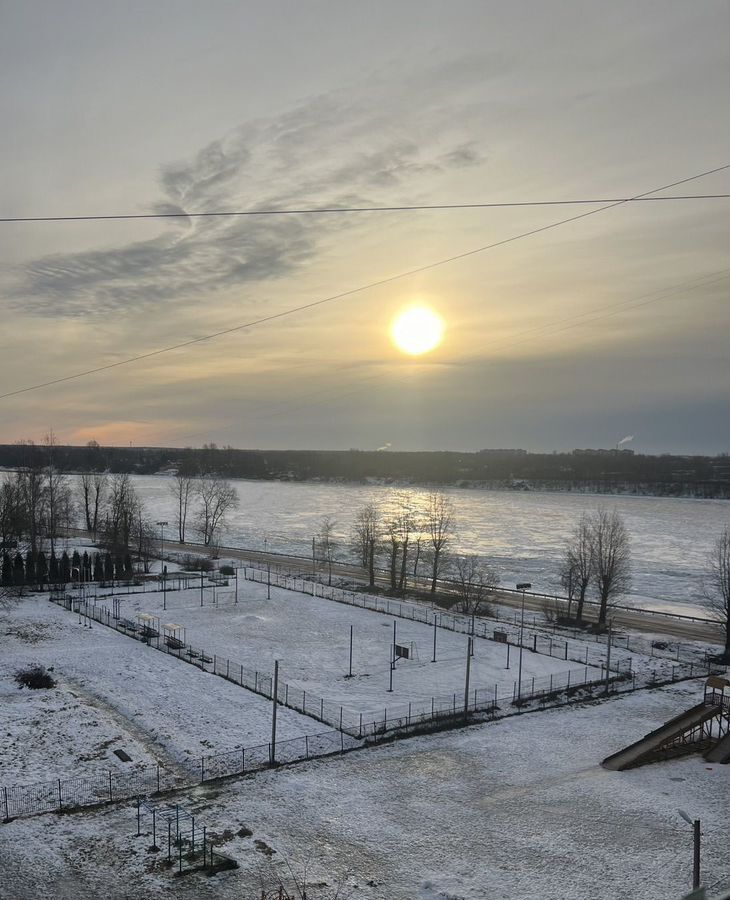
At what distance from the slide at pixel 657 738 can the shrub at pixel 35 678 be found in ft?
71.7

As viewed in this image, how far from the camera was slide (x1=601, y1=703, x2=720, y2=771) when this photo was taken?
2370cm

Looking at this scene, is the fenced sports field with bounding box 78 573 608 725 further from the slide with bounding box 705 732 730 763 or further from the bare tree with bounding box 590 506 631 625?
the bare tree with bounding box 590 506 631 625

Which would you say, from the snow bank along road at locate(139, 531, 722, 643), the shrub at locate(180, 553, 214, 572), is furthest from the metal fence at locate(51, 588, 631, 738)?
the shrub at locate(180, 553, 214, 572)

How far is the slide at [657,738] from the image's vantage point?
23703mm

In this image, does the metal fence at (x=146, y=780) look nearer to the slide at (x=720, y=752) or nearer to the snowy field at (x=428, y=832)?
the snowy field at (x=428, y=832)

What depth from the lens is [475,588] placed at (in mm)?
58312

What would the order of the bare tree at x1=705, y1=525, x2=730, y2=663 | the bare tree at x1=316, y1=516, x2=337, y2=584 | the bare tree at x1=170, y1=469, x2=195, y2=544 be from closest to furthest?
the bare tree at x1=705, y1=525, x2=730, y2=663 → the bare tree at x1=316, y1=516, x2=337, y2=584 → the bare tree at x1=170, y1=469, x2=195, y2=544

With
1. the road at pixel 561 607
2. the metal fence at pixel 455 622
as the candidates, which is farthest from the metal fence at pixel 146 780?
the road at pixel 561 607

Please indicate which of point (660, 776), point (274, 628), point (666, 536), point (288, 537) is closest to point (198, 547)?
point (288, 537)

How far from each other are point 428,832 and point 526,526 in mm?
85621

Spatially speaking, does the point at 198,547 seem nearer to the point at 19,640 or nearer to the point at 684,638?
the point at 19,640

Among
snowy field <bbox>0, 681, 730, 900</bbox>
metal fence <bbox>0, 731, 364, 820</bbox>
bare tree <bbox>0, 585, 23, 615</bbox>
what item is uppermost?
snowy field <bbox>0, 681, 730, 900</bbox>

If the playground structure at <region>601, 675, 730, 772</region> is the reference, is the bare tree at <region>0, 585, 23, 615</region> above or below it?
below

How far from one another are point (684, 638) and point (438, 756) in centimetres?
2741
